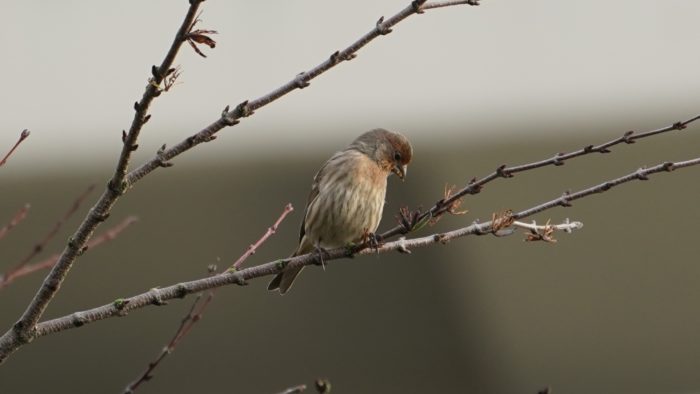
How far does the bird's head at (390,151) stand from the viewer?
18.7ft

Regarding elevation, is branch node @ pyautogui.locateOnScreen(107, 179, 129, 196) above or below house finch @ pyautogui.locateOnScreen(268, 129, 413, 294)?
below

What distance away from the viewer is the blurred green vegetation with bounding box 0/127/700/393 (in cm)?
902

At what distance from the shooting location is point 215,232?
32.0 ft

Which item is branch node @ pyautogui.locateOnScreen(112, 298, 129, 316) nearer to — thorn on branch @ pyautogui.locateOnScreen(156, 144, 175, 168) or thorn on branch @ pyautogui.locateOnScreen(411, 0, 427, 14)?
thorn on branch @ pyautogui.locateOnScreen(156, 144, 175, 168)

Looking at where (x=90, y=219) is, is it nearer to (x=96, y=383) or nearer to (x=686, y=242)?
(x=686, y=242)

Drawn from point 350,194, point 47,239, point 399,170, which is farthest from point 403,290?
point 47,239

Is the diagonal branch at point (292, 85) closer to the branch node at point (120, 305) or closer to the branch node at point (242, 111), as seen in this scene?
the branch node at point (242, 111)

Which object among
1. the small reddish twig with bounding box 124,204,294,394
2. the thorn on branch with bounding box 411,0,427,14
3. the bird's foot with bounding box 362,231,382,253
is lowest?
the small reddish twig with bounding box 124,204,294,394

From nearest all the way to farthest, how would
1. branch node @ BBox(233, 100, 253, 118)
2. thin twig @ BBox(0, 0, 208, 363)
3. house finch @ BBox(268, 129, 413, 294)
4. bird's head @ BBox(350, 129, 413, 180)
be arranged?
1. thin twig @ BBox(0, 0, 208, 363)
2. branch node @ BBox(233, 100, 253, 118)
3. house finch @ BBox(268, 129, 413, 294)
4. bird's head @ BBox(350, 129, 413, 180)

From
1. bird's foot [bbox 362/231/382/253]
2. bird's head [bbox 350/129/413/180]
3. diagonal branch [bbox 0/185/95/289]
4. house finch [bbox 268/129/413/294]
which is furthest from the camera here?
bird's head [bbox 350/129/413/180]

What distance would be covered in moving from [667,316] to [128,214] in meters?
5.03

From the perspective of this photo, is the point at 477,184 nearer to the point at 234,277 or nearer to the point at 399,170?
the point at 234,277

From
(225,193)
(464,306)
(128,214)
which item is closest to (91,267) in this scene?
(128,214)

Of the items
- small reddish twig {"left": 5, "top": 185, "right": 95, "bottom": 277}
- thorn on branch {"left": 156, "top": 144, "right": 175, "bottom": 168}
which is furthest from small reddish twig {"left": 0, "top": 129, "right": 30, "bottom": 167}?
thorn on branch {"left": 156, "top": 144, "right": 175, "bottom": 168}
